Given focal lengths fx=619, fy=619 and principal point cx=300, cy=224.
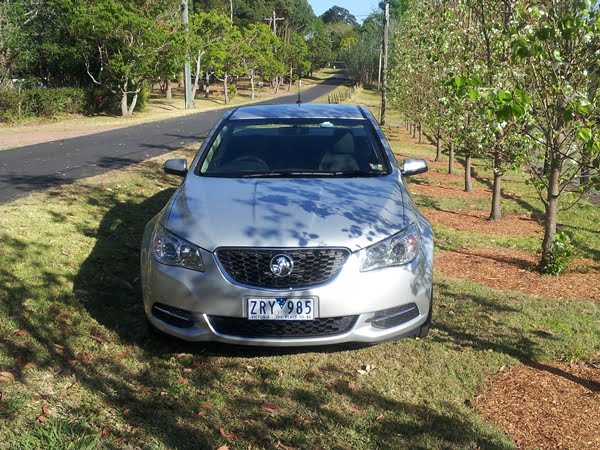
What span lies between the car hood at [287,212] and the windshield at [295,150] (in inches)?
10.7

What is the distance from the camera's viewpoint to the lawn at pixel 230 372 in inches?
123

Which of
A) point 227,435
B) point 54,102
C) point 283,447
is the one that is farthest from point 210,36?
point 283,447

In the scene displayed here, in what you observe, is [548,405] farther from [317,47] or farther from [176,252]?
[317,47]

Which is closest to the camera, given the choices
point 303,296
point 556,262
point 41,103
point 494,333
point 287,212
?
point 303,296

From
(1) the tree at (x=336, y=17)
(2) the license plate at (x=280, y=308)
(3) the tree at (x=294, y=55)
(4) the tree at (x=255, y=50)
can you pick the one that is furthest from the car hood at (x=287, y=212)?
(1) the tree at (x=336, y=17)

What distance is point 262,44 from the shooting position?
61219 millimetres

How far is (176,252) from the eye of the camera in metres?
3.77

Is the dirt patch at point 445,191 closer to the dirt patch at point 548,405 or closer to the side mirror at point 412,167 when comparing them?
the side mirror at point 412,167

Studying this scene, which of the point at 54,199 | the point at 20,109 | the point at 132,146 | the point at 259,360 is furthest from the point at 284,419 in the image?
the point at 20,109

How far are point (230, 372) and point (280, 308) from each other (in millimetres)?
640

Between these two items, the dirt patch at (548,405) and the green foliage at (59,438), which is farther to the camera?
the dirt patch at (548,405)

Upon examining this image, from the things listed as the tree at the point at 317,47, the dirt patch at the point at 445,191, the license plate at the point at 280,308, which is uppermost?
the tree at the point at 317,47

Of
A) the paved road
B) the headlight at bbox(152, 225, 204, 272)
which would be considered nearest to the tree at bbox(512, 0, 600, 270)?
the headlight at bbox(152, 225, 204, 272)

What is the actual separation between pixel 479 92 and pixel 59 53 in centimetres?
3072
